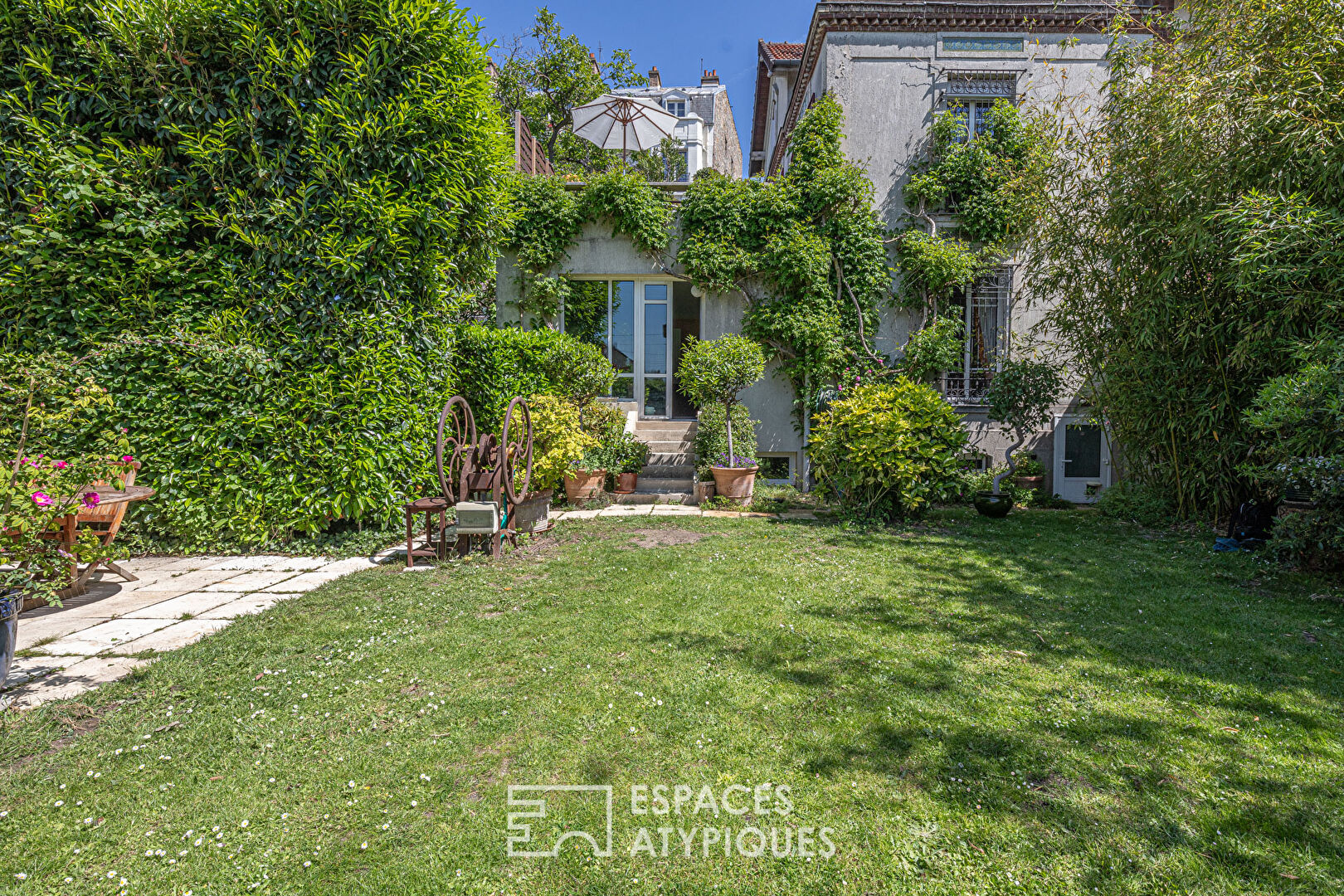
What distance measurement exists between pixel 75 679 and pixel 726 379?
671 cm

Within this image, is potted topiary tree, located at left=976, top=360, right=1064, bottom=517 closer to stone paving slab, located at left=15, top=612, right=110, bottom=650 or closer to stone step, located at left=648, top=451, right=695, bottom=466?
stone step, located at left=648, top=451, right=695, bottom=466

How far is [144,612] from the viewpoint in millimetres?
3865

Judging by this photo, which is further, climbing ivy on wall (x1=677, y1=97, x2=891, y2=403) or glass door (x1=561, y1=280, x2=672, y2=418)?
glass door (x1=561, y1=280, x2=672, y2=418)

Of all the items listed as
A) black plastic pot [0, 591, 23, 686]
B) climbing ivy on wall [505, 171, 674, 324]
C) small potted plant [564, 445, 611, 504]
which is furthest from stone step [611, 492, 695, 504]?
black plastic pot [0, 591, 23, 686]

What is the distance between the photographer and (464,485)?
5137 millimetres

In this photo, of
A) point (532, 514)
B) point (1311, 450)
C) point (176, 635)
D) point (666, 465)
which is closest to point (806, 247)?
point (666, 465)

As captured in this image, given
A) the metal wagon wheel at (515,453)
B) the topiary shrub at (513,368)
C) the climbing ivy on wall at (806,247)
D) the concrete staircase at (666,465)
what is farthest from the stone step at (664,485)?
the climbing ivy on wall at (806,247)

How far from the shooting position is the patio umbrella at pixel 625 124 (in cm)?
1138

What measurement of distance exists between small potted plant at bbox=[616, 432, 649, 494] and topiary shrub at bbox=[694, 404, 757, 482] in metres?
0.84

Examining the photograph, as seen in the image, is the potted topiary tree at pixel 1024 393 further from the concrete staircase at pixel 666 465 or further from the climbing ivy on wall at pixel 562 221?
the climbing ivy on wall at pixel 562 221

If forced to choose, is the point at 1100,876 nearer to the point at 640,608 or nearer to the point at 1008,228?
the point at 640,608

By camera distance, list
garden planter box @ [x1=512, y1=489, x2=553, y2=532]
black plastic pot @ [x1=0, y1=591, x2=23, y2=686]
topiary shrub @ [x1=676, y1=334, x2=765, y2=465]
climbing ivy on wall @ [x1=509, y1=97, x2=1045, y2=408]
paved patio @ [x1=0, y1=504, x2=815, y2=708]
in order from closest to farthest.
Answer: black plastic pot @ [x1=0, y1=591, x2=23, y2=686], paved patio @ [x1=0, y1=504, x2=815, y2=708], garden planter box @ [x1=512, y1=489, x2=553, y2=532], topiary shrub @ [x1=676, y1=334, x2=765, y2=465], climbing ivy on wall @ [x1=509, y1=97, x2=1045, y2=408]

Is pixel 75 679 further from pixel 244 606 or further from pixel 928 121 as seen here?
pixel 928 121

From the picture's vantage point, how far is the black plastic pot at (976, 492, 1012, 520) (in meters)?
7.36
